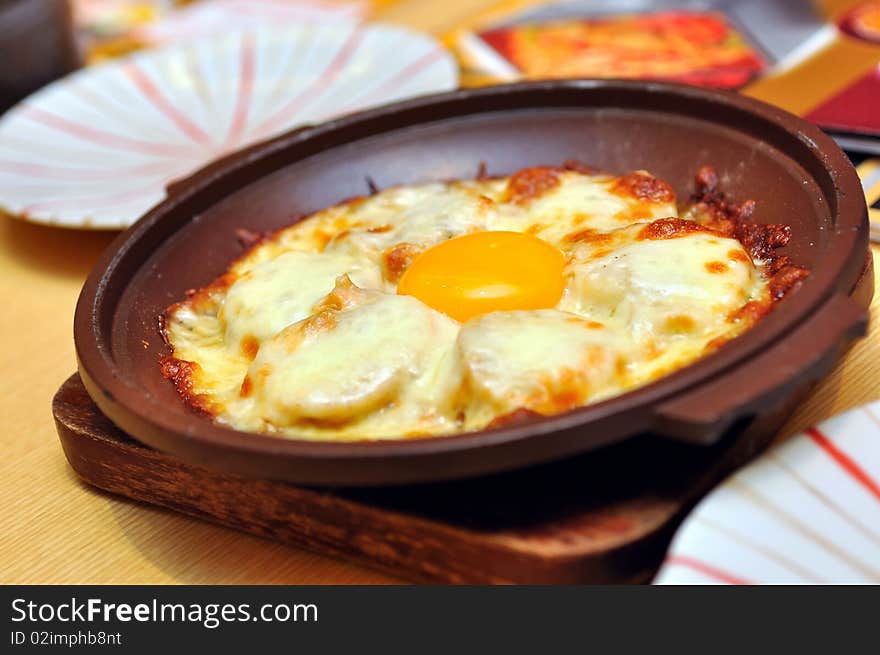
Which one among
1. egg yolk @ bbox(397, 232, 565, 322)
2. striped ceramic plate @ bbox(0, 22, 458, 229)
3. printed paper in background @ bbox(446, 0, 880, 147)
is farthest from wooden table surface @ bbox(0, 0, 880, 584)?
printed paper in background @ bbox(446, 0, 880, 147)

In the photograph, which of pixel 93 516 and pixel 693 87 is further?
pixel 693 87

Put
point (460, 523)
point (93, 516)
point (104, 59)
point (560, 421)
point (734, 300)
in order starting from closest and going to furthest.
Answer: point (560, 421) → point (460, 523) → point (734, 300) → point (93, 516) → point (104, 59)

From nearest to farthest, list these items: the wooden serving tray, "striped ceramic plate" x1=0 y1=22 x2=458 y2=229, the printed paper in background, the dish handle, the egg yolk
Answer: the dish handle → the wooden serving tray → the egg yolk → "striped ceramic plate" x1=0 y1=22 x2=458 y2=229 → the printed paper in background

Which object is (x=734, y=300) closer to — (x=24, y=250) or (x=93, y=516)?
(x=93, y=516)

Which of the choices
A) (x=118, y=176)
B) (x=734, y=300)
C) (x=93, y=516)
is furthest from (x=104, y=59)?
(x=734, y=300)

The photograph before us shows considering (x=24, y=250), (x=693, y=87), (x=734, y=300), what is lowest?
(x=24, y=250)

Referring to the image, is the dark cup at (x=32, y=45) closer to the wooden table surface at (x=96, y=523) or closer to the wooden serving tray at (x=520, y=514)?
the wooden table surface at (x=96, y=523)

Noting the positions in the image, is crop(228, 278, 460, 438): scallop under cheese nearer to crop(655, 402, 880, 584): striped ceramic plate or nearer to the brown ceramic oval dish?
the brown ceramic oval dish

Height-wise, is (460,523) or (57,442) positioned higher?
(460,523)
